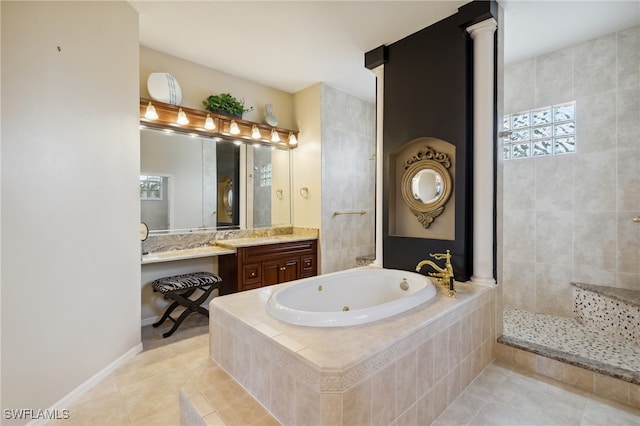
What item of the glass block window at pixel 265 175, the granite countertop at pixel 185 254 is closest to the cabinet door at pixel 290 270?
the granite countertop at pixel 185 254

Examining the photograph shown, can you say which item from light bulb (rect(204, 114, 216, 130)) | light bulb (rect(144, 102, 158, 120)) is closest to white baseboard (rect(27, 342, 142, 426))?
light bulb (rect(144, 102, 158, 120))

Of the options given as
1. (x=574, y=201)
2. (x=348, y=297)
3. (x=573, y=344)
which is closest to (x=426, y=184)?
(x=348, y=297)

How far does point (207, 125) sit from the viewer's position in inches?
123

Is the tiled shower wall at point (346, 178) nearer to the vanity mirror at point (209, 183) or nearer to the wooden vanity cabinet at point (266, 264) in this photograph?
the wooden vanity cabinet at point (266, 264)

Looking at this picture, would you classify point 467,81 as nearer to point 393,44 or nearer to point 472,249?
point 393,44

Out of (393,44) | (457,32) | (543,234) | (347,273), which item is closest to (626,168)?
(543,234)

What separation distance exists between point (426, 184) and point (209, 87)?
2.51 meters

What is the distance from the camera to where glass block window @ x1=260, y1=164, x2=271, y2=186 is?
12.4 ft

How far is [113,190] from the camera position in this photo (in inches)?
79.6

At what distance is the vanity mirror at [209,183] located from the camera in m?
2.90

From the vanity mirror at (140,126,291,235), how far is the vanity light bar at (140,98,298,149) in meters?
0.08

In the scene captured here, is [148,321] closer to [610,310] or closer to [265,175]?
[265,175]

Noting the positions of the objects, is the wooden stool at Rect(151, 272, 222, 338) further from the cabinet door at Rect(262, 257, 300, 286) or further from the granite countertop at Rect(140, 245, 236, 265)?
the cabinet door at Rect(262, 257, 300, 286)

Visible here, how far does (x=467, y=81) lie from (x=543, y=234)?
1.68 m
